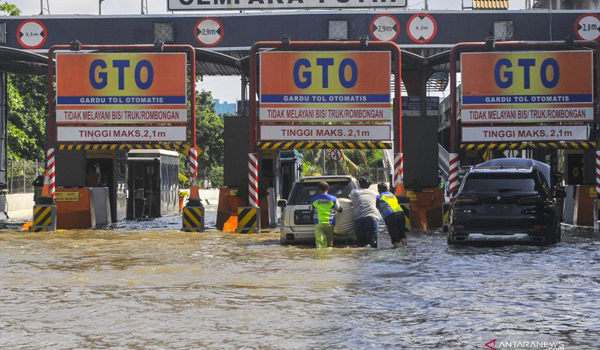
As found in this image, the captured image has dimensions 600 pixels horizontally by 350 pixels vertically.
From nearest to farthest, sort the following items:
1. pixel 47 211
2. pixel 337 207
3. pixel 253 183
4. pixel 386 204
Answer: pixel 337 207 < pixel 386 204 < pixel 253 183 < pixel 47 211

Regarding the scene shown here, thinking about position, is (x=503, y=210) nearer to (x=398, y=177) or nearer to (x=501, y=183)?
(x=501, y=183)

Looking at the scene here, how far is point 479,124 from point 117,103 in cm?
967

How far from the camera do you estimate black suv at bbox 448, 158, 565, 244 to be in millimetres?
18047

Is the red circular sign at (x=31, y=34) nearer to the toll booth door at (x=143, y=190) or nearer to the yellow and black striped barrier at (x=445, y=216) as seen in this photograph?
the toll booth door at (x=143, y=190)

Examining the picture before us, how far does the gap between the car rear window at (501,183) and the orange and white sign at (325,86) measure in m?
7.39

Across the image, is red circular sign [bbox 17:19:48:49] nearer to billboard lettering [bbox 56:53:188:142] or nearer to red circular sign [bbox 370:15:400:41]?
billboard lettering [bbox 56:53:188:142]

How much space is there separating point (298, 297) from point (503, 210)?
745 cm

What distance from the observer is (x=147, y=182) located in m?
33.9

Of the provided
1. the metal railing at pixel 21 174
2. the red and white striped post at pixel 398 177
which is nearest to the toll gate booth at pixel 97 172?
the metal railing at pixel 21 174

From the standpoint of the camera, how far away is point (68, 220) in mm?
27438

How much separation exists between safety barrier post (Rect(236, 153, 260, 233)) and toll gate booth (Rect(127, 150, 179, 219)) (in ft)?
27.8

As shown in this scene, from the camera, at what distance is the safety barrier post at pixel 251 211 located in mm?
24797

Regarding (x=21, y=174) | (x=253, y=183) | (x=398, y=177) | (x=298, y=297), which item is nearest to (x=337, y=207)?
(x=253, y=183)

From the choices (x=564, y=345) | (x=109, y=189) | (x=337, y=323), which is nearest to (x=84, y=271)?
(x=337, y=323)
